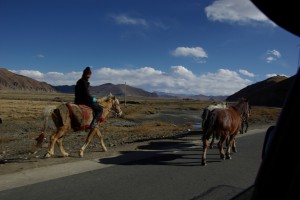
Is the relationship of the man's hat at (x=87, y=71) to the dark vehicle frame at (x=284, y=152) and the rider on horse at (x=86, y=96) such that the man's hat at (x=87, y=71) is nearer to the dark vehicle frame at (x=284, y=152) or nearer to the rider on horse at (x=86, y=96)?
the rider on horse at (x=86, y=96)

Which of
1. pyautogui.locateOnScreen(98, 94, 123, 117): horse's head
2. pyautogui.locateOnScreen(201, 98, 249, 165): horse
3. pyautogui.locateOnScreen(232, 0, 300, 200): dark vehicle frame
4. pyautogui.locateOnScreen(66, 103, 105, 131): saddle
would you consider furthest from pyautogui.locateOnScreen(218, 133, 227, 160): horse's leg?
pyautogui.locateOnScreen(232, 0, 300, 200): dark vehicle frame

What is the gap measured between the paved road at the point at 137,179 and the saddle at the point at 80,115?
155 cm

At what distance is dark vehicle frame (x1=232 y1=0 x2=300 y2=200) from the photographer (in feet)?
5.11

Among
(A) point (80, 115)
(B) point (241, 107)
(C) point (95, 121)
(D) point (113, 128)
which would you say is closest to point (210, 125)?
(B) point (241, 107)

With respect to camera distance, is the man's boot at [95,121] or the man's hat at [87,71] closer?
the man's hat at [87,71]

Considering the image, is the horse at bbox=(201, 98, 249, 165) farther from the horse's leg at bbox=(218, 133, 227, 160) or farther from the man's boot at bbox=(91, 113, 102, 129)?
the man's boot at bbox=(91, 113, 102, 129)

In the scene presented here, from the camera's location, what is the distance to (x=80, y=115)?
1318 cm

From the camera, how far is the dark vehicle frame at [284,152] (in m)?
1.56

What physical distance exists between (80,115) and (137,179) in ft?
14.0

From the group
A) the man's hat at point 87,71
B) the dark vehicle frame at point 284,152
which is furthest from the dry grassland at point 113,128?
the dark vehicle frame at point 284,152

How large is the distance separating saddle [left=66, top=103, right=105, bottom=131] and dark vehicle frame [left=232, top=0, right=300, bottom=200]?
38.1 ft

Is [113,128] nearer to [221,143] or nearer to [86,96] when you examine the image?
[86,96]

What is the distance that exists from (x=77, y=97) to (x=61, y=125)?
1.18 metres

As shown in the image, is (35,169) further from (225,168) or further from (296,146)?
(296,146)
